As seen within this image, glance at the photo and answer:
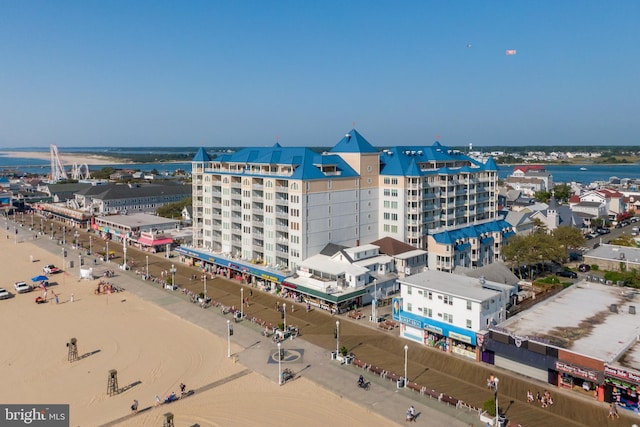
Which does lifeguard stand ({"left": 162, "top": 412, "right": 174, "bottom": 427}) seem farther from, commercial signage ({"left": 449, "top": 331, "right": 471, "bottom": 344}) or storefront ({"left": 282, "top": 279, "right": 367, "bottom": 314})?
commercial signage ({"left": 449, "top": 331, "right": 471, "bottom": 344})

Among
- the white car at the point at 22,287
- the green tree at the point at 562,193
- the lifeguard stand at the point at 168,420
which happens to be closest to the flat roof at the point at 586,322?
the lifeguard stand at the point at 168,420

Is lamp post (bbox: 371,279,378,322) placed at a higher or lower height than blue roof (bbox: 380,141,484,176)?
lower

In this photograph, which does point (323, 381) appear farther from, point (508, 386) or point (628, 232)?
point (628, 232)

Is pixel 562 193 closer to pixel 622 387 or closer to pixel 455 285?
pixel 455 285

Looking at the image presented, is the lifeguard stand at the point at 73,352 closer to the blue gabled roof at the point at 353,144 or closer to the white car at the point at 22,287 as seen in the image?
the white car at the point at 22,287

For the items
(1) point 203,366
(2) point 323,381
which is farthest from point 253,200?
(2) point 323,381

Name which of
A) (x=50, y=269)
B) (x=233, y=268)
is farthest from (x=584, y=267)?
(x=50, y=269)

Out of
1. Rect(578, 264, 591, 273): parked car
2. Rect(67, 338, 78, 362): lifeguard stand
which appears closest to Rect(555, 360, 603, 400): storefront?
Rect(67, 338, 78, 362): lifeguard stand
